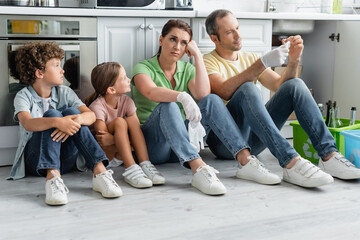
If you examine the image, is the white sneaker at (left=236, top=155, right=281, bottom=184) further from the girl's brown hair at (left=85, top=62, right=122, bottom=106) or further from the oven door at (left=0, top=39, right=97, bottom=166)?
the oven door at (left=0, top=39, right=97, bottom=166)

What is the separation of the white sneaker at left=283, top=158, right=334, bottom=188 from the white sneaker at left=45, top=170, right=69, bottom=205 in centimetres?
102

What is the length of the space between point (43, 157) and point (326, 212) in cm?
121

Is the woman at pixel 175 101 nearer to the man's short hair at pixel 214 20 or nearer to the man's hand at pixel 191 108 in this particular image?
the man's hand at pixel 191 108

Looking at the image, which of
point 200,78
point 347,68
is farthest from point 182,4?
point 347,68

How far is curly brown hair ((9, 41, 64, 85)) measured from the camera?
249cm

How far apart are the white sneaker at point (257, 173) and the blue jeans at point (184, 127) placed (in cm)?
8

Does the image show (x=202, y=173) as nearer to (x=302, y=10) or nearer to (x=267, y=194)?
(x=267, y=194)

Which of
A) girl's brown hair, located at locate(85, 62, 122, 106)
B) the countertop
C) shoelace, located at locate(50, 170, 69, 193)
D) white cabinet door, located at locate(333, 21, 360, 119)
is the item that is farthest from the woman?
white cabinet door, located at locate(333, 21, 360, 119)

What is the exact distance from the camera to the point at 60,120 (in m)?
2.28

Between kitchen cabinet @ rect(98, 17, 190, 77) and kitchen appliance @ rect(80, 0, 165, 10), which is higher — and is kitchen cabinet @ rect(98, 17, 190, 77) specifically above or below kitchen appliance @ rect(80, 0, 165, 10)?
below

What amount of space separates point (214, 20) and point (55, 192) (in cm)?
125

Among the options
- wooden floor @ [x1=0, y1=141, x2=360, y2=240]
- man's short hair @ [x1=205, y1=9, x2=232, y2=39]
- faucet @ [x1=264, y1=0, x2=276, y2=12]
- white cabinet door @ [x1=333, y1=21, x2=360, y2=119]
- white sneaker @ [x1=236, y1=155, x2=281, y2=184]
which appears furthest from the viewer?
faucet @ [x1=264, y1=0, x2=276, y2=12]

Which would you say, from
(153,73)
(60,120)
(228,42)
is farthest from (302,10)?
(60,120)

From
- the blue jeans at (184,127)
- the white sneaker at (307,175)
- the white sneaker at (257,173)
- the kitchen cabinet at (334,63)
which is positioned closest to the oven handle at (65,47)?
the blue jeans at (184,127)
